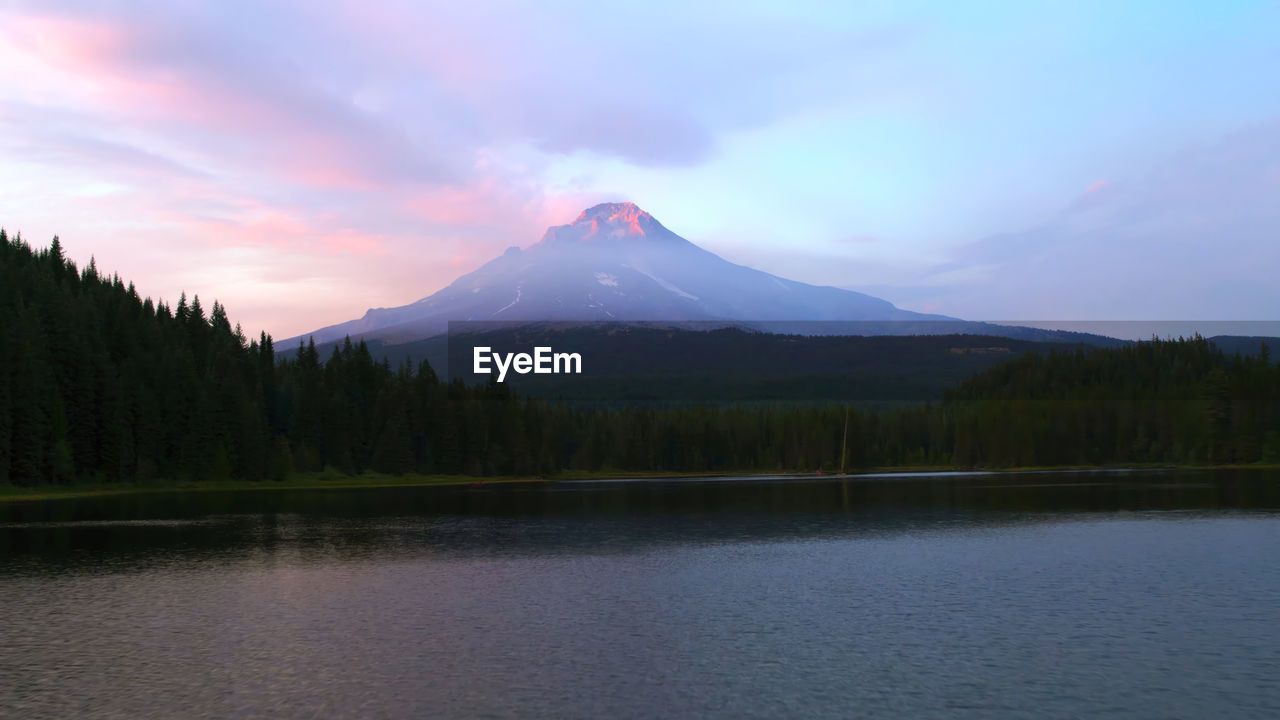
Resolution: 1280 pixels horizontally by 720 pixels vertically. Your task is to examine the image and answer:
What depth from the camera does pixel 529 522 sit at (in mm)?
101812

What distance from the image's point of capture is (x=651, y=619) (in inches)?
1781

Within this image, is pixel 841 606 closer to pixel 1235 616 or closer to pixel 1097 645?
pixel 1097 645

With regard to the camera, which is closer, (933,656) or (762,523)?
(933,656)

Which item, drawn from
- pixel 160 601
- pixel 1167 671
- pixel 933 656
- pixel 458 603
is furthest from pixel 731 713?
pixel 160 601

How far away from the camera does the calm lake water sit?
3141 centimetres

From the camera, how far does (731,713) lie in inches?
1159

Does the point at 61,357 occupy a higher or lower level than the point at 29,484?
higher

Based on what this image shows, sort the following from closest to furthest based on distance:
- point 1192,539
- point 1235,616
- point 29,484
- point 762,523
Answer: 1. point 1235,616
2. point 1192,539
3. point 762,523
4. point 29,484

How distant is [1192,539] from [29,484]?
5871 inches

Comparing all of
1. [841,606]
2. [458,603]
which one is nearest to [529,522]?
[458,603]

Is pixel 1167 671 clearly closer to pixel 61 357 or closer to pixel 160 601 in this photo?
pixel 160 601

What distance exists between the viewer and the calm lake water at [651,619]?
31.4m

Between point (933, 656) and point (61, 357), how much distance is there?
158 m

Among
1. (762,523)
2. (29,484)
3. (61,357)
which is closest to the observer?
(762,523)
